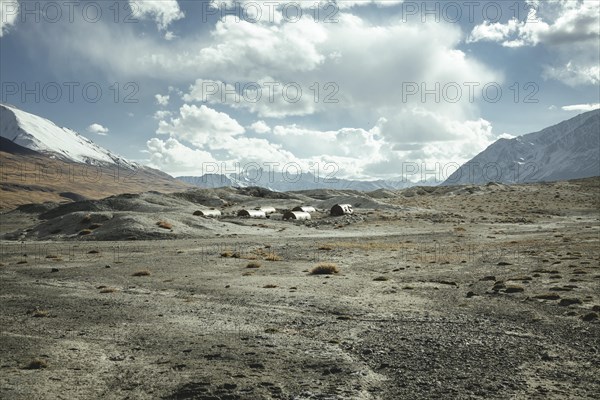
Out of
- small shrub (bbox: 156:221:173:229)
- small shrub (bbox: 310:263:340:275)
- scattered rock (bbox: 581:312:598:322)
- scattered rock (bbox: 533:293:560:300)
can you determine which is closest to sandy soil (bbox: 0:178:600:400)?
scattered rock (bbox: 581:312:598:322)

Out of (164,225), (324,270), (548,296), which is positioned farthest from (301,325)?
(164,225)

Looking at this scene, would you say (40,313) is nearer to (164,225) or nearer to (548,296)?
(548,296)

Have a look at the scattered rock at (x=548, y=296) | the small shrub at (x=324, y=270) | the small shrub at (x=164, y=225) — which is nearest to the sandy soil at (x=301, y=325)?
the scattered rock at (x=548, y=296)

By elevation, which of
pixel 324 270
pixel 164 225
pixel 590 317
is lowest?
pixel 324 270

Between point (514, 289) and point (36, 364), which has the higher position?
point (36, 364)

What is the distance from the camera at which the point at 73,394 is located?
10.5 m

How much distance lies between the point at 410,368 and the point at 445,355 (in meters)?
1.62

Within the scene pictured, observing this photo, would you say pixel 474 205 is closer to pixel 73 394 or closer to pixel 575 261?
pixel 575 261

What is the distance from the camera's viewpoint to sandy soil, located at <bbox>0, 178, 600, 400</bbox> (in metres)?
11.2

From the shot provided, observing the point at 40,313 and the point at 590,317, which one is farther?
the point at 40,313

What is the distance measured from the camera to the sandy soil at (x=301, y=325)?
11.2 meters

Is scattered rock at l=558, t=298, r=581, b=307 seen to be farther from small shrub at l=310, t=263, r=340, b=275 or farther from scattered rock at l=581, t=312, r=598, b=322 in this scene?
small shrub at l=310, t=263, r=340, b=275

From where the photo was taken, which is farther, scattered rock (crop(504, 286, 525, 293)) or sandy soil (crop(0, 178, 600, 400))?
scattered rock (crop(504, 286, 525, 293))

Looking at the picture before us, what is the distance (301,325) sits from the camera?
1672 centimetres
